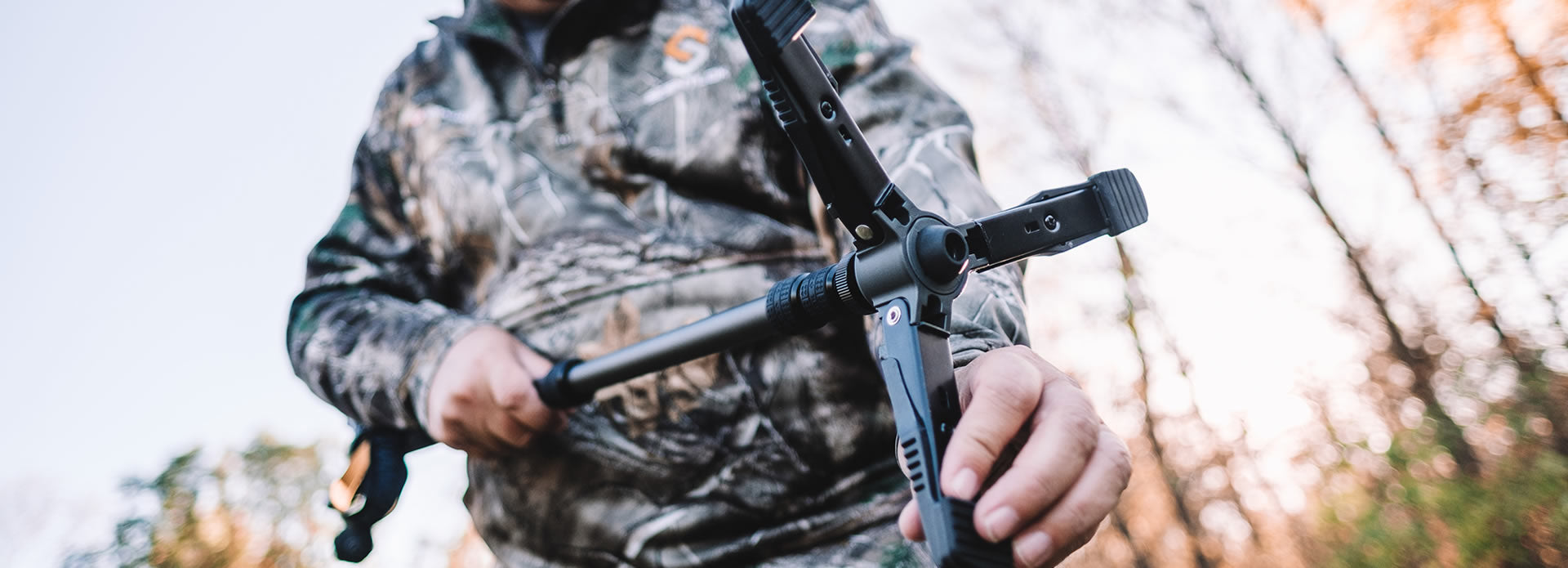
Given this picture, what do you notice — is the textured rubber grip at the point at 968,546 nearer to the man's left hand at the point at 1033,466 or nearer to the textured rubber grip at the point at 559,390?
the man's left hand at the point at 1033,466

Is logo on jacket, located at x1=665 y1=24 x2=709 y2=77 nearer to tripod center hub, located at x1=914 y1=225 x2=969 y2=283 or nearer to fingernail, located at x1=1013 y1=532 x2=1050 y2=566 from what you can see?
tripod center hub, located at x1=914 y1=225 x2=969 y2=283

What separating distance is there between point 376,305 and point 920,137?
4.91ft

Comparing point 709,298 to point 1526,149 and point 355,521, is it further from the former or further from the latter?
point 1526,149

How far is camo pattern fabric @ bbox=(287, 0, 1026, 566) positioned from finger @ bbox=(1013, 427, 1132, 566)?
0.41 m

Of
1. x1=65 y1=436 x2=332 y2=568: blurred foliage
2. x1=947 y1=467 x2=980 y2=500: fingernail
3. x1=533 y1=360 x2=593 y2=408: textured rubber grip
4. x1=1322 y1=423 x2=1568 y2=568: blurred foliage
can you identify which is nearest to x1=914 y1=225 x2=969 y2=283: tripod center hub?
x1=947 y1=467 x2=980 y2=500: fingernail

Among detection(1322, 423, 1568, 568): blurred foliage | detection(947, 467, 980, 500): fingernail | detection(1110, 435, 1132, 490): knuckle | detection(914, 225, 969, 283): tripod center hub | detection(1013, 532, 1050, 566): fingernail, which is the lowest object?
detection(1322, 423, 1568, 568): blurred foliage

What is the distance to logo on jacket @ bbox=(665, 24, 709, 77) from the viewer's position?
2076 millimetres

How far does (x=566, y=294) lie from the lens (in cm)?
197

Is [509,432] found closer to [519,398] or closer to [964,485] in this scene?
[519,398]

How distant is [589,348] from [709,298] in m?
0.31

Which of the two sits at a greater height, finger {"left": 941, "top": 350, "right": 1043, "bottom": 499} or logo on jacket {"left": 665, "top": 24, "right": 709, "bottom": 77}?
logo on jacket {"left": 665, "top": 24, "right": 709, "bottom": 77}

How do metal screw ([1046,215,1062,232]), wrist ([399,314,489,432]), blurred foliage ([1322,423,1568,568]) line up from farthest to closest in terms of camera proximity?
blurred foliage ([1322,423,1568,568])
wrist ([399,314,489,432])
metal screw ([1046,215,1062,232])

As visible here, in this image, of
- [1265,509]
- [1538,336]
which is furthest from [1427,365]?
[1265,509]

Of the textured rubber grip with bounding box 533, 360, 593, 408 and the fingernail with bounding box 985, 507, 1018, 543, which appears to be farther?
the textured rubber grip with bounding box 533, 360, 593, 408
